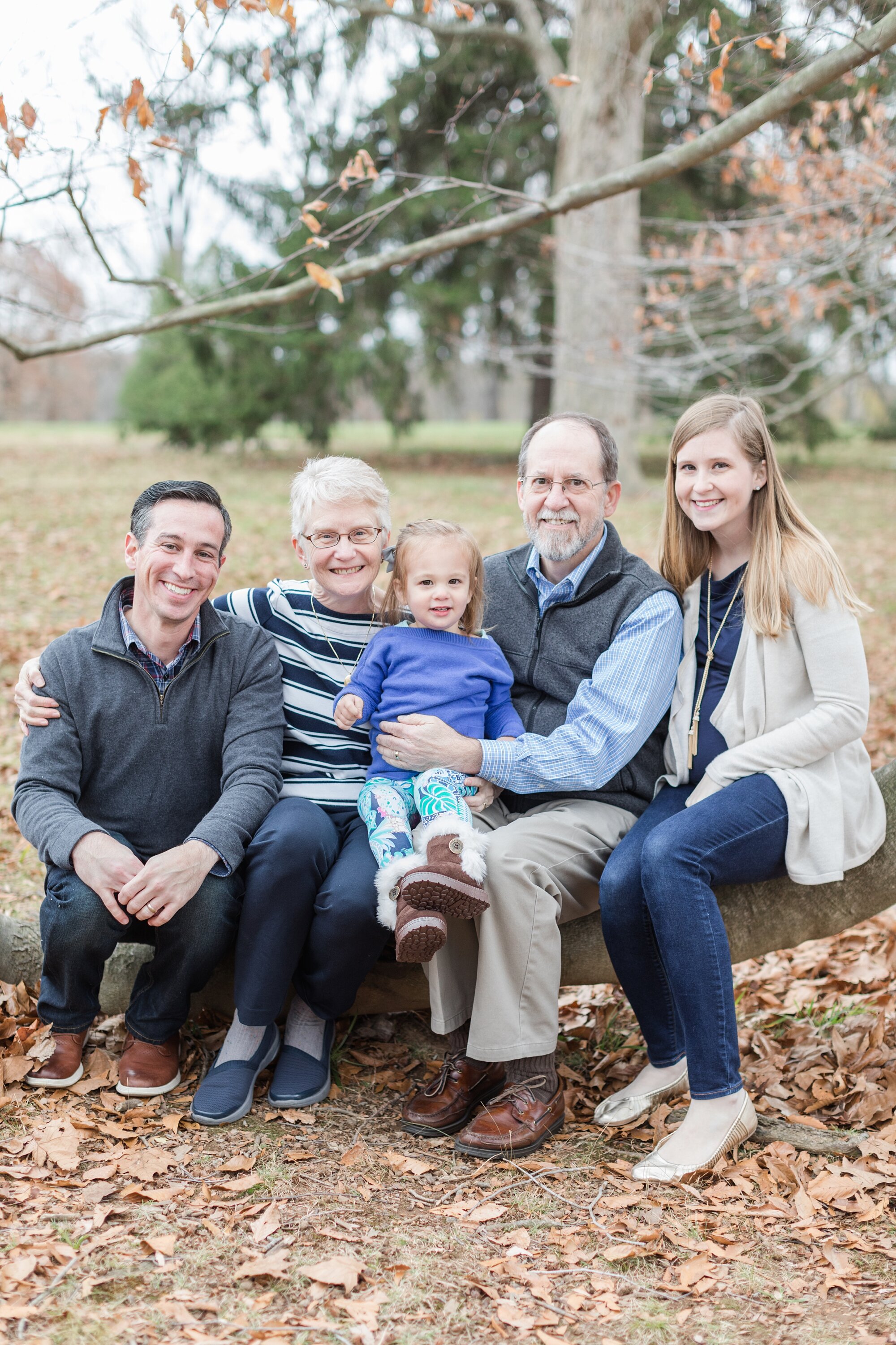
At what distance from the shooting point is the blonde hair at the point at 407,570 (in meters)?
3.27

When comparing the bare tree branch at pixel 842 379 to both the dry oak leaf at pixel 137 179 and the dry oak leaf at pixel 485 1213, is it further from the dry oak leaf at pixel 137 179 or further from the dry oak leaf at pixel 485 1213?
the dry oak leaf at pixel 485 1213

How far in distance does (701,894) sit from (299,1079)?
4.19 ft

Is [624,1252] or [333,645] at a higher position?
[333,645]

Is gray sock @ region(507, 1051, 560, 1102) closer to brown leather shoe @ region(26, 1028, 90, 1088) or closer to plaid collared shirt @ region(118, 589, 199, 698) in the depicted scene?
brown leather shoe @ region(26, 1028, 90, 1088)

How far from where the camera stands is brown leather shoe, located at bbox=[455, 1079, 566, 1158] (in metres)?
3.00

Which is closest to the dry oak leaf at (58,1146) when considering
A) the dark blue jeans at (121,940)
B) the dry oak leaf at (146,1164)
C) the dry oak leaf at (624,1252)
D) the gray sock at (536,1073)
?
the dry oak leaf at (146,1164)

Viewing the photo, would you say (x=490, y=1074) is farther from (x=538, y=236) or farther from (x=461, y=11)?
(x=538, y=236)

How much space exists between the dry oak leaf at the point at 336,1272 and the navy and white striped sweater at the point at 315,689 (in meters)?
1.29

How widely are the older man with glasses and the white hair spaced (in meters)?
0.46

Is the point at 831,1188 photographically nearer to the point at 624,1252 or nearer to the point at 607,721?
the point at 624,1252

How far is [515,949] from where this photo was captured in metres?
3.00

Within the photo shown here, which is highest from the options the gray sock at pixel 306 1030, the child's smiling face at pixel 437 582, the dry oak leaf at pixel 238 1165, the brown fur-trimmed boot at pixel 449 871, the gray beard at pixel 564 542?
the gray beard at pixel 564 542

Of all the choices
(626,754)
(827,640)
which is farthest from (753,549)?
(626,754)

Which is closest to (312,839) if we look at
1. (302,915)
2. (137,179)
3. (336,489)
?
(302,915)
